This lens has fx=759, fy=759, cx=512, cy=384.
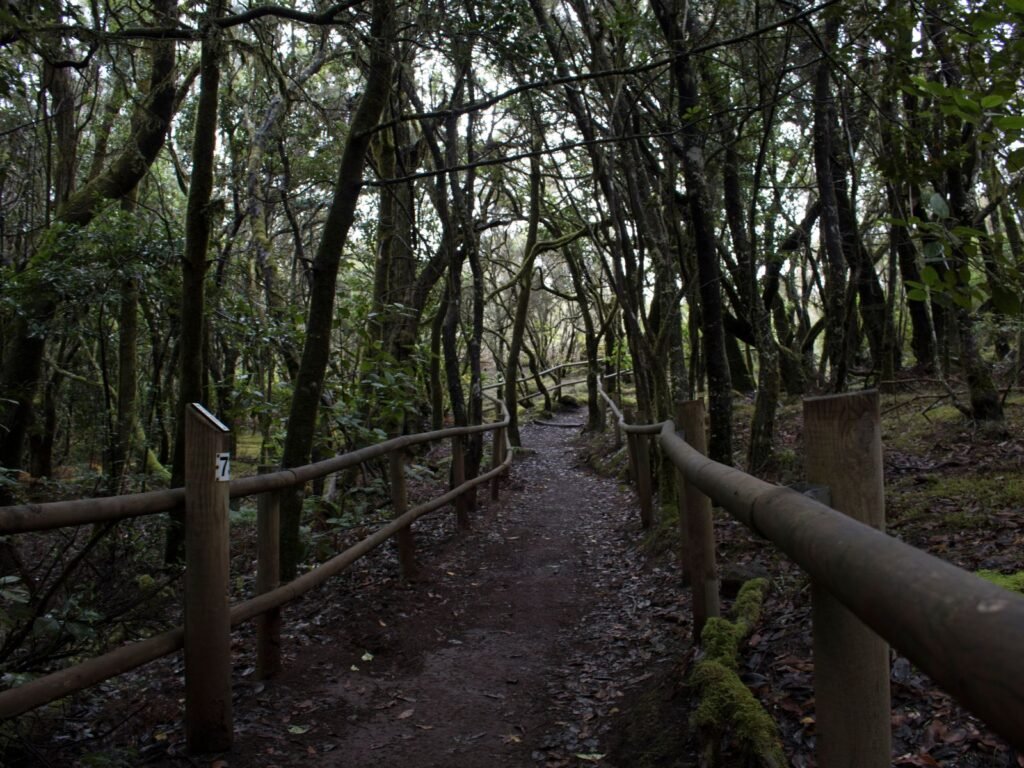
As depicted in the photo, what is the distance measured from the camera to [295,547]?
525 cm

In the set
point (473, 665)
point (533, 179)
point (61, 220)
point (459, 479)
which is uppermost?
point (533, 179)

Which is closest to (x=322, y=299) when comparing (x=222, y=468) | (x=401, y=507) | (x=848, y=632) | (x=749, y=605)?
(x=401, y=507)

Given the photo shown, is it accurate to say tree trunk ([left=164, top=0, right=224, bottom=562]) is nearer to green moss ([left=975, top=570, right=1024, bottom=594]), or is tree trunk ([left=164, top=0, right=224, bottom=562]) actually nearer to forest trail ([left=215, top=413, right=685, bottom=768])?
forest trail ([left=215, top=413, right=685, bottom=768])

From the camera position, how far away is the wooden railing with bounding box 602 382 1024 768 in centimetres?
75

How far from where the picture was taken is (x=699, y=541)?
11.5ft

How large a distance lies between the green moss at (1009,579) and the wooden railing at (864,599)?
1.50 m

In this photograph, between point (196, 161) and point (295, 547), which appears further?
point (196, 161)

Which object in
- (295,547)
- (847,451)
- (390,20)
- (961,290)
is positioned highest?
(390,20)

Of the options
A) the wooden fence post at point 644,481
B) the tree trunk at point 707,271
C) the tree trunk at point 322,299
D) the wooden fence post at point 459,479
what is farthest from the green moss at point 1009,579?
the wooden fence post at point 459,479

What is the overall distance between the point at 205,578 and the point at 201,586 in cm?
3

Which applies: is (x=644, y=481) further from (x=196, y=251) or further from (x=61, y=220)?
(x=61, y=220)

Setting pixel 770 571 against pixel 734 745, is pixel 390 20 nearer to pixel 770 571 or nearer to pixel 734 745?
pixel 770 571

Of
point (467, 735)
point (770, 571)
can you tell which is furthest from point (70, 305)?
point (770, 571)

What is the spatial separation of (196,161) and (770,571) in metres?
5.61
